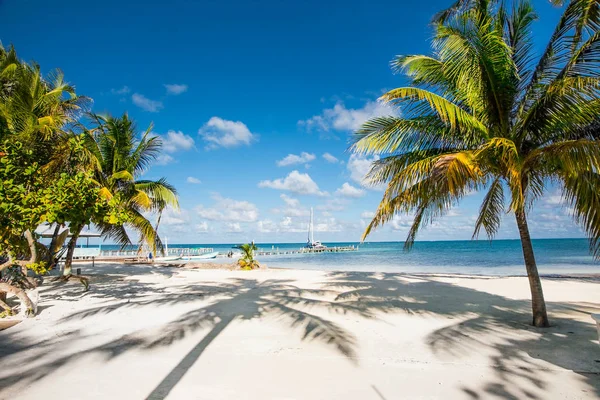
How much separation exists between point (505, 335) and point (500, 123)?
12.0ft

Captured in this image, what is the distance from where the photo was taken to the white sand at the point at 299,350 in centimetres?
346

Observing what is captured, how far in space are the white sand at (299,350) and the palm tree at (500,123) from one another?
5.70 ft

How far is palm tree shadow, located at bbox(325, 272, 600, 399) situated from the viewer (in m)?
3.64

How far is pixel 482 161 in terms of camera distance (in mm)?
5371

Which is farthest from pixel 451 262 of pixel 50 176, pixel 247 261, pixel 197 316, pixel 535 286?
pixel 50 176

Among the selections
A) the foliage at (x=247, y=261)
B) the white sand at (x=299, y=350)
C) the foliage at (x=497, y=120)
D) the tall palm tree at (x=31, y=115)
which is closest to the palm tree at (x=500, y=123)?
the foliage at (x=497, y=120)

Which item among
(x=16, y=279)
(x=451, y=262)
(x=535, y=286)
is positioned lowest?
(x=451, y=262)

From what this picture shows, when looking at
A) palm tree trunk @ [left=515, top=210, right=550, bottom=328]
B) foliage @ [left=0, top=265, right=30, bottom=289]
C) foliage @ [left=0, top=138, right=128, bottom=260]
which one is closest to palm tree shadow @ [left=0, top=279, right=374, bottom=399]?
foliage @ [left=0, top=265, right=30, bottom=289]

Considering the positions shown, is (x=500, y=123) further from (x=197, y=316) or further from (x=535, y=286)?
(x=197, y=316)

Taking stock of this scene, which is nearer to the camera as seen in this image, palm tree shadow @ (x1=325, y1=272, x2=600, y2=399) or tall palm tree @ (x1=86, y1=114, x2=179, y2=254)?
palm tree shadow @ (x1=325, y1=272, x2=600, y2=399)

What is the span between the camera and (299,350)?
4.68 m

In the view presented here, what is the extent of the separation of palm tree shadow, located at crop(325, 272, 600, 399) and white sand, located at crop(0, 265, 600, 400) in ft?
0.08

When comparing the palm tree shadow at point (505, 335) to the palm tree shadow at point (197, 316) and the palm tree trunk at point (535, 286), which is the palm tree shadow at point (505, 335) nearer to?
the palm tree trunk at point (535, 286)

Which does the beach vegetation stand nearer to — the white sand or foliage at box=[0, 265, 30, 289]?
foliage at box=[0, 265, 30, 289]
